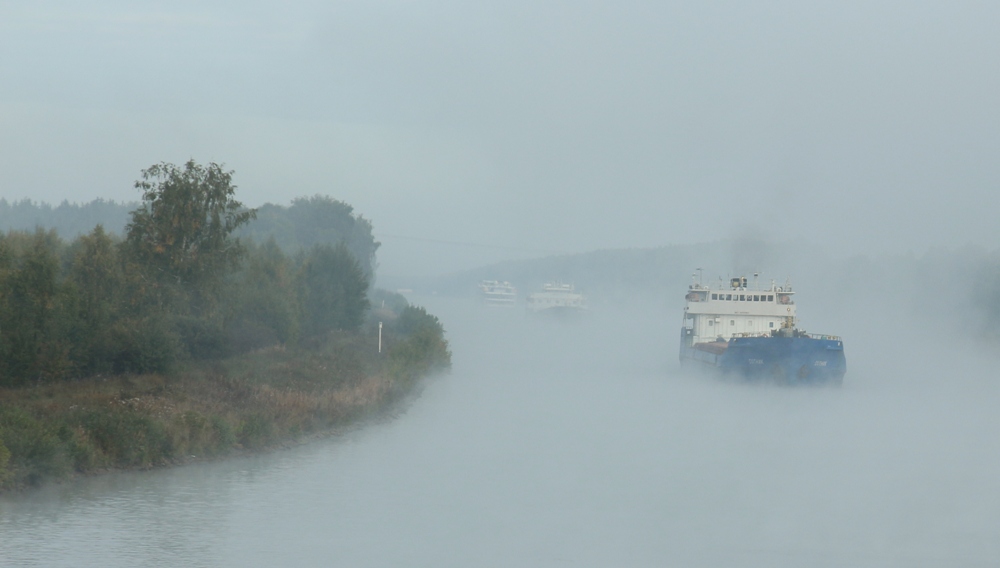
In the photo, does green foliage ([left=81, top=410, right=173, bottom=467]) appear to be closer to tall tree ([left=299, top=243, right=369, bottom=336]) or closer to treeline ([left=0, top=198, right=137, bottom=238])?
tall tree ([left=299, top=243, right=369, bottom=336])

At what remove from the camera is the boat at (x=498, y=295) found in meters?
182

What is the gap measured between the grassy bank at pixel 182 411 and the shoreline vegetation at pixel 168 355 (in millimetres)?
41

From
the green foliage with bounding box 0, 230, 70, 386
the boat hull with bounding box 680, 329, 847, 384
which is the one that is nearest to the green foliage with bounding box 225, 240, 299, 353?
the green foliage with bounding box 0, 230, 70, 386

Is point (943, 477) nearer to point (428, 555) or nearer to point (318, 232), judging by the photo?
point (428, 555)

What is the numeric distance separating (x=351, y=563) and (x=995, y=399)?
41.0m

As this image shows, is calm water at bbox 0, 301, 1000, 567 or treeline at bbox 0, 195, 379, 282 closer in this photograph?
calm water at bbox 0, 301, 1000, 567

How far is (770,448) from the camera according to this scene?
29812 mm

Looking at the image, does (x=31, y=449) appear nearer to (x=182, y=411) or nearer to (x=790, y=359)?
(x=182, y=411)

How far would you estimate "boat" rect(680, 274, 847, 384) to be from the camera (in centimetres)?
4466

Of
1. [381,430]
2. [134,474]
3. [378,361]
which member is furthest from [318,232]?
[134,474]

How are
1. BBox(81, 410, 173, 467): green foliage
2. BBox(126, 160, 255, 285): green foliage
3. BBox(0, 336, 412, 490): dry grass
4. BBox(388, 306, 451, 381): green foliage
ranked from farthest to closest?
BBox(388, 306, 451, 381): green foliage
BBox(126, 160, 255, 285): green foliage
BBox(81, 410, 173, 467): green foliage
BBox(0, 336, 412, 490): dry grass

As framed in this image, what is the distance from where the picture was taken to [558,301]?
134625mm

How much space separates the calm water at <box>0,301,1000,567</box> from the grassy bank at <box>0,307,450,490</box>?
0.61 metres

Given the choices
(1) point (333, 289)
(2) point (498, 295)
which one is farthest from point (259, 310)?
(2) point (498, 295)
